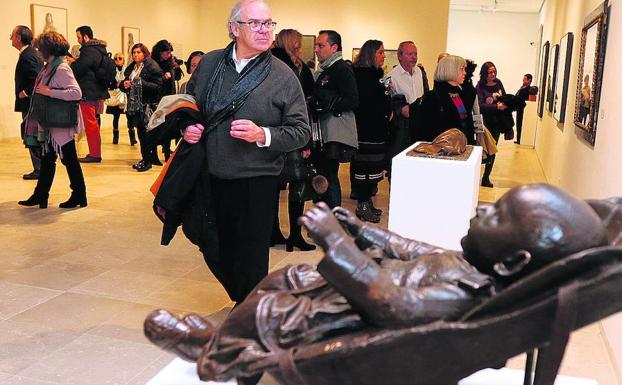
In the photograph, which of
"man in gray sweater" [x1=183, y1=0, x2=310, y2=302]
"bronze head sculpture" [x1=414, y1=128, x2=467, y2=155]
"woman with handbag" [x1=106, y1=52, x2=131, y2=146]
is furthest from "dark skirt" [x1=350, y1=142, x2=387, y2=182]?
"woman with handbag" [x1=106, y1=52, x2=131, y2=146]

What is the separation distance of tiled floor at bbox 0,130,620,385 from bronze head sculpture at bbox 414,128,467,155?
49.0 inches

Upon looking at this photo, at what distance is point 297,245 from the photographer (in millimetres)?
5516

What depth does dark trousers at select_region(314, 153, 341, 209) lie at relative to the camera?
5.78 metres

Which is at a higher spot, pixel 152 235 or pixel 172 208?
pixel 172 208

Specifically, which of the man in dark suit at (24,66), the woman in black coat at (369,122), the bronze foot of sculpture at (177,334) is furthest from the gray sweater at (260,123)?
the man in dark suit at (24,66)

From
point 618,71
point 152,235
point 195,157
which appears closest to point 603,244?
point 195,157

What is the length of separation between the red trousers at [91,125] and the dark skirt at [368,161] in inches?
181

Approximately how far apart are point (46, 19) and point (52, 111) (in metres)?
7.58

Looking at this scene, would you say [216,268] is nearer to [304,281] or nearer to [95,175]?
[304,281]

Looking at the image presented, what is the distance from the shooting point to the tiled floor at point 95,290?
3338 mm

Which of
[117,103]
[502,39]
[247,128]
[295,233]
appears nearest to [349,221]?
[247,128]

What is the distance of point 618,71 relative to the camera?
441 centimetres

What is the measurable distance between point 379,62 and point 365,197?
1.31 metres

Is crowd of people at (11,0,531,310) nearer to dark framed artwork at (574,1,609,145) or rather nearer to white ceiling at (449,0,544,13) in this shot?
dark framed artwork at (574,1,609,145)
